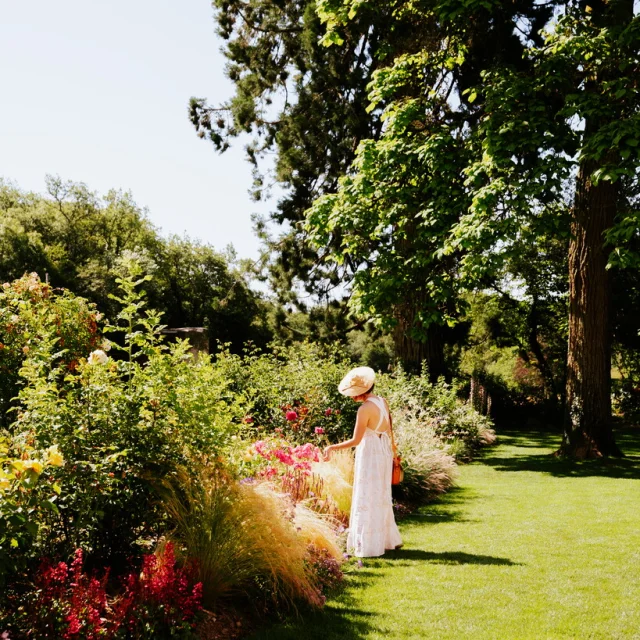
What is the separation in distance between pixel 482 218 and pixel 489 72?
3.34 metres

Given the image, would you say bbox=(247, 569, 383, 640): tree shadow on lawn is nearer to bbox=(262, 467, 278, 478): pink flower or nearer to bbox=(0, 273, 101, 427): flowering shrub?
bbox=(262, 467, 278, 478): pink flower

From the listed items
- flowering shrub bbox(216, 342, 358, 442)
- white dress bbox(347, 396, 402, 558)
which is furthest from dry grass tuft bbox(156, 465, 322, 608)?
flowering shrub bbox(216, 342, 358, 442)

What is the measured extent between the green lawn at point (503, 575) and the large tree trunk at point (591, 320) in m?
3.85

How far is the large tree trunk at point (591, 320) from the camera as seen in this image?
Answer: 13.5 metres

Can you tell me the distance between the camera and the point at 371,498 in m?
6.01

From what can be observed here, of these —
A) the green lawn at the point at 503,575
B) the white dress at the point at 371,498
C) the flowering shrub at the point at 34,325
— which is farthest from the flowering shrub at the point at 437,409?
the flowering shrub at the point at 34,325

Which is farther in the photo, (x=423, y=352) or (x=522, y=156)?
(x=423, y=352)

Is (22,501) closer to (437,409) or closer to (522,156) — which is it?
(522,156)

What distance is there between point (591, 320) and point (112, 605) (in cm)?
1232

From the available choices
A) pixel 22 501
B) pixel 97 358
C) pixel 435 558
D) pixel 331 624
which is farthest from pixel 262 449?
pixel 22 501

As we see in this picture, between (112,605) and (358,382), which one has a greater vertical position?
(358,382)

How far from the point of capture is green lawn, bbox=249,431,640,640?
4285 mm

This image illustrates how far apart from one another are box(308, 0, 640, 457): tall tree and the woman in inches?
252

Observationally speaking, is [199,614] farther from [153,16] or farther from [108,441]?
[153,16]
